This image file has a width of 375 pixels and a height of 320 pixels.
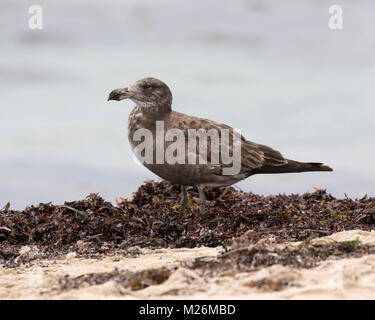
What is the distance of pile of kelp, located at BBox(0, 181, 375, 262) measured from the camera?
8.68 m

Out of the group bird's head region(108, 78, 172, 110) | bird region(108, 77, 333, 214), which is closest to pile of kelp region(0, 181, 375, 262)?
bird region(108, 77, 333, 214)

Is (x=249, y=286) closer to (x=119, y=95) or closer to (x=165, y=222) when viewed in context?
(x=165, y=222)

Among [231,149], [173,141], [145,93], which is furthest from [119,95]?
[231,149]

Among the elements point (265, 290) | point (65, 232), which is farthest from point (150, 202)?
point (265, 290)

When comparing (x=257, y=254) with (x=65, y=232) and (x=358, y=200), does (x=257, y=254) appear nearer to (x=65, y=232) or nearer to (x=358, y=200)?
(x=65, y=232)

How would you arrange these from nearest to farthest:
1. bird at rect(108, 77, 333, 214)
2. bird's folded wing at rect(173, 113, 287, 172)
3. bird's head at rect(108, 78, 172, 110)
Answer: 1. bird at rect(108, 77, 333, 214)
2. bird's folded wing at rect(173, 113, 287, 172)
3. bird's head at rect(108, 78, 172, 110)

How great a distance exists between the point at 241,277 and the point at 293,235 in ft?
10.8

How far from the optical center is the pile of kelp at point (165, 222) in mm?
8680

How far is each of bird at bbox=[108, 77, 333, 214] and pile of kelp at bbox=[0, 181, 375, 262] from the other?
0.60 meters

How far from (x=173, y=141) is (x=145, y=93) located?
3.67 feet

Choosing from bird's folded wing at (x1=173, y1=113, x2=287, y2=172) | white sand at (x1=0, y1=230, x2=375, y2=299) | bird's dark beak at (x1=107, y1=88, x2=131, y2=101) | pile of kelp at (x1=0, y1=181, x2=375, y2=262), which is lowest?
white sand at (x1=0, y1=230, x2=375, y2=299)

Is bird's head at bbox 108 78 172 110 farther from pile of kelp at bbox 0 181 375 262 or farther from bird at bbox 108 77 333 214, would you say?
pile of kelp at bbox 0 181 375 262

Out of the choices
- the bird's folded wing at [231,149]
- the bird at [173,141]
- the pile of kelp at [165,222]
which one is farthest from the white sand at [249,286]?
the bird's folded wing at [231,149]
